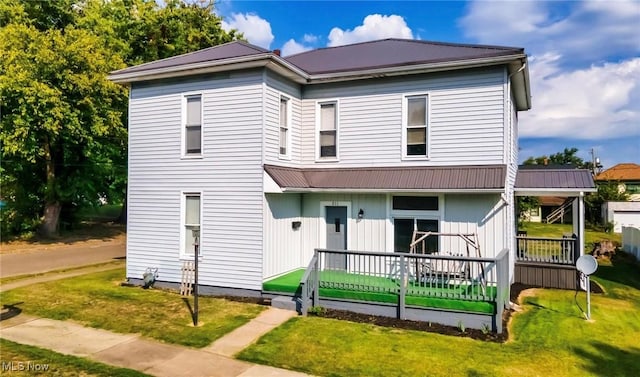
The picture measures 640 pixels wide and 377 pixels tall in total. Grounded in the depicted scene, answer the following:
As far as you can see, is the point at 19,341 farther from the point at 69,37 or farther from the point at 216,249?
the point at 69,37

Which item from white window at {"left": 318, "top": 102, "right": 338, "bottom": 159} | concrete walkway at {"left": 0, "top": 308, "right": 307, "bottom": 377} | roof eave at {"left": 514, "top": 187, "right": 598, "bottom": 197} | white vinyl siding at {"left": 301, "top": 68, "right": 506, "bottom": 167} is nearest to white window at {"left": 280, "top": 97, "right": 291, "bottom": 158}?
white vinyl siding at {"left": 301, "top": 68, "right": 506, "bottom": 167}

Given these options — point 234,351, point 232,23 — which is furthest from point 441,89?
point 232,23

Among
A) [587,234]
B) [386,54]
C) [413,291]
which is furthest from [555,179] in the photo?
[587,234]

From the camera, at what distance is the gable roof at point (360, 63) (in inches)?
371

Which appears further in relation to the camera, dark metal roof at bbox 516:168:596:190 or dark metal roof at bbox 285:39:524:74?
dark metal roof at bbox 516:168:596:190

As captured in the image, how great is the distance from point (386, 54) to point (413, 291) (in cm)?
704

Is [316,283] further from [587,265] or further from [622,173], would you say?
[622,173]

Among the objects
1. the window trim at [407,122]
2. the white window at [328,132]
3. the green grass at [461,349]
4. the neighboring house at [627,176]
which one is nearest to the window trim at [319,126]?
the white window at [328,132]

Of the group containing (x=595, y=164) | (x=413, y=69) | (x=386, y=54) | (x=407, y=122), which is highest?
(x=595, y=164)

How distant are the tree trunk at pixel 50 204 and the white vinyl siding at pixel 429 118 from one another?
15900 mm

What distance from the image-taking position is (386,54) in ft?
38.8

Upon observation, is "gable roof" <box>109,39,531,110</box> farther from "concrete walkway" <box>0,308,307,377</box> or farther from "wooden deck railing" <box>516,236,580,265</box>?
"concrete walkway" <box>0,308,307,377</box>

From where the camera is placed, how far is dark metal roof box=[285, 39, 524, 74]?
989cm

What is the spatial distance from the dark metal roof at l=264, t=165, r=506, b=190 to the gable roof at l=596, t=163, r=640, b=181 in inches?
1728
